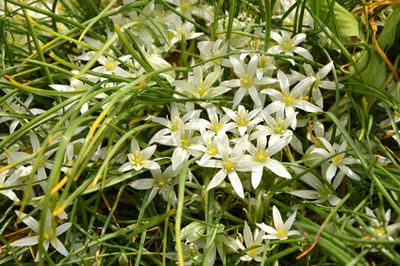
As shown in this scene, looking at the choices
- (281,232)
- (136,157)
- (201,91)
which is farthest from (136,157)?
(281,232)

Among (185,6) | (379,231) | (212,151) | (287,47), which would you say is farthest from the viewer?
(185,6)

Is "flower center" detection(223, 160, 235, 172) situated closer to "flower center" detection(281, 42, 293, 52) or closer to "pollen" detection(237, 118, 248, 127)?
"pollen" detection(237, 118, 248, 127)

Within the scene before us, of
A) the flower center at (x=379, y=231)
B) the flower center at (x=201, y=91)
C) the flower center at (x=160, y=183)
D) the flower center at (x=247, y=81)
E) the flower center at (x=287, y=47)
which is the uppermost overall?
the flower center at (x=287, y=47)

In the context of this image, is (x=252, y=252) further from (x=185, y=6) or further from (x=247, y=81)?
(x=185, y=6)

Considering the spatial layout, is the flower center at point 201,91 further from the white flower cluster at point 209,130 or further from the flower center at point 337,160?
the flower center at point 337,160

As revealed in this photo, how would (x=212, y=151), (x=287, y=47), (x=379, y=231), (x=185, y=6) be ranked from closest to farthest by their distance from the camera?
(x=379, y=231) < (x=212, y=151) < (x=287, y=47) < (x=185, y=6)

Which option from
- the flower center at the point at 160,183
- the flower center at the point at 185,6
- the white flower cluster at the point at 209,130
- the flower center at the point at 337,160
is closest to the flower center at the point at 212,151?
the white flower cluster at the point at 209,130

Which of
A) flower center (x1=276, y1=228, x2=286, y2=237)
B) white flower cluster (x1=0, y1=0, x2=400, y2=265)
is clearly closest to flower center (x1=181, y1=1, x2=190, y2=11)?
white flower cluster (x1=0, y1=0, x2=400, y2=265)

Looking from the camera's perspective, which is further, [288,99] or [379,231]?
[288,99]

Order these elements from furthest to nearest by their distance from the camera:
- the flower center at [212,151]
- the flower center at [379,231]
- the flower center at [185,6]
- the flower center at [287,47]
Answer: the flower center at [185,6]
the flower center at [287,47]
the flower center at [212,151]
the flower center at [379,231]

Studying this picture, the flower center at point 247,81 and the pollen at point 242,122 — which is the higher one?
the flower center at point 247,81
